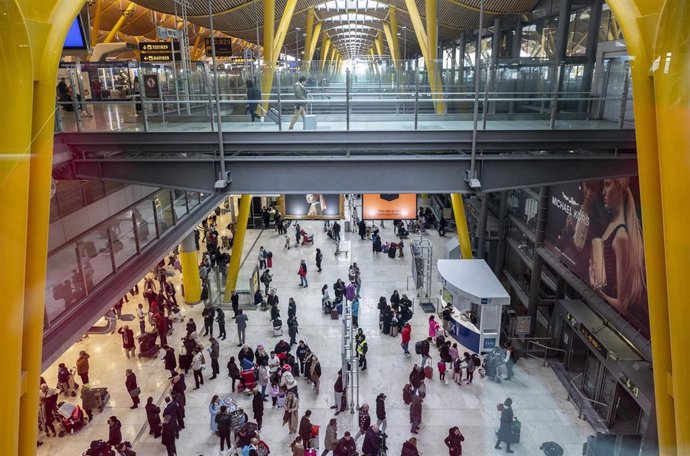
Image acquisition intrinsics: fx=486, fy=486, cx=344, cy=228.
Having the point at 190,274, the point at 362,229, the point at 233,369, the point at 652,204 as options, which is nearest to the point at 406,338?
the point at 233,369

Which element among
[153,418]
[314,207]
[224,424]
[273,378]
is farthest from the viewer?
[314,207]

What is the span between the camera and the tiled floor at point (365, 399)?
36.7 ft

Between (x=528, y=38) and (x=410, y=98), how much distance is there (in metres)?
16.5

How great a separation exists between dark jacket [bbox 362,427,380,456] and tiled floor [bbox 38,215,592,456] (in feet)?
3.91

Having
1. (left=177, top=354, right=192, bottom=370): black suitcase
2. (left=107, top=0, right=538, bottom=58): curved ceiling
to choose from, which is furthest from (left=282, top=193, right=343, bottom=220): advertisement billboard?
(left=107, top=0, right=538, bottom=58): curved ceiling

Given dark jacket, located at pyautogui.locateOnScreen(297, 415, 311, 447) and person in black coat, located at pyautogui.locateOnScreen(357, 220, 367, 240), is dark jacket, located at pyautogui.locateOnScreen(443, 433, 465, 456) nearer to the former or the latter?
dark jacket, located at pyautogui.locateOnScreen(297, 415, 311, 447)

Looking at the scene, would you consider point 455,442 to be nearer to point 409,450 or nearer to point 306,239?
point 409,450

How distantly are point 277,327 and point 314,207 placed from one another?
425cm

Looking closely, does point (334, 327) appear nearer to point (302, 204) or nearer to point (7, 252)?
point (302, 204)

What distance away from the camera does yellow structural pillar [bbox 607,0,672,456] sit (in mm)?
5156

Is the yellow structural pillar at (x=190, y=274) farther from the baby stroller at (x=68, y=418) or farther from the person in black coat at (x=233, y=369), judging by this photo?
the baby stroller at (x=68, y=418)

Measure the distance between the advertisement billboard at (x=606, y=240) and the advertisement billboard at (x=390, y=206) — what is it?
430cm

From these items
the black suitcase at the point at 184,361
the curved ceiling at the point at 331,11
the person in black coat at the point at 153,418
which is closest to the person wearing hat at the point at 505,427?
the person in black coat at the point at 153,418

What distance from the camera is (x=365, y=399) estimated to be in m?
12.9
